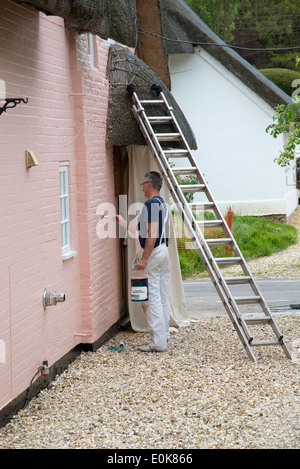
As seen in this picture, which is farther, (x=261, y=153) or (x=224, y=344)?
(x=261, y=153)

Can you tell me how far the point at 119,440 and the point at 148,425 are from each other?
1.42 feet

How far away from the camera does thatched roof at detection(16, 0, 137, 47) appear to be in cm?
569

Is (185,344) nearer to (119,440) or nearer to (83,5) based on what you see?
(119,440)

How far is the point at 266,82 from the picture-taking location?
2088cm

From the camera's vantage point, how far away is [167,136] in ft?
30.5

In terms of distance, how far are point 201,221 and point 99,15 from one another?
3.01 metres

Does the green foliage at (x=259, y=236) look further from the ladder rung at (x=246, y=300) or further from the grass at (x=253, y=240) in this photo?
the ladder rung at (x=246, y=300)

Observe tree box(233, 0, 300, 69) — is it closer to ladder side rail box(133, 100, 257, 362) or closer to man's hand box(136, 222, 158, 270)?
ladder side rail box(133, 100, 257, 362)

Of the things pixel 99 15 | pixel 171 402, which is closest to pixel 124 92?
pixel 99 15

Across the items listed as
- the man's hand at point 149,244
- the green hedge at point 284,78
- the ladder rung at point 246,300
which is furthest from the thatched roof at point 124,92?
→ the green hedge at point 284,78

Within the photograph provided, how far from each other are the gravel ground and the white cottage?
12596mm

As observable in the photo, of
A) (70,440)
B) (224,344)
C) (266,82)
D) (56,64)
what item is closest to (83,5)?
(56,64)

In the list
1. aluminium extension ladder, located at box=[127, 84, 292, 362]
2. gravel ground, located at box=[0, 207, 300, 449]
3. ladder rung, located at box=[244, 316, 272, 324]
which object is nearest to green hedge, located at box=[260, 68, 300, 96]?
aluminium extension ladder, located at box=[127, 84, 292, 362]

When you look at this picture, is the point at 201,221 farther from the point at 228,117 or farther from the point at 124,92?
the point at 228,117
